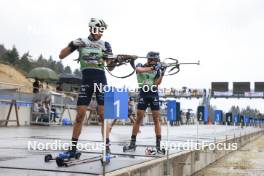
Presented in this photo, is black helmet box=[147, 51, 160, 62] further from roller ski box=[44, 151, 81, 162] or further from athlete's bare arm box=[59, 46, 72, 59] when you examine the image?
roller ski box=[44, 151, 81, 162]

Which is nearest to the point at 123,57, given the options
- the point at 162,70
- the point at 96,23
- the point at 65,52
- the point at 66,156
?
the point at 96,23

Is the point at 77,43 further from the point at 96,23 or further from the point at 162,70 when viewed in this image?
the point at 162,70

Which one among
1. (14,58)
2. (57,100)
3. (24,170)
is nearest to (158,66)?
(24,170)

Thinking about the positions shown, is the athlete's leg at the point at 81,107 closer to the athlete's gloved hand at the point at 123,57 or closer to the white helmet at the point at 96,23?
the athlete's gloved hand at the point at 123,57

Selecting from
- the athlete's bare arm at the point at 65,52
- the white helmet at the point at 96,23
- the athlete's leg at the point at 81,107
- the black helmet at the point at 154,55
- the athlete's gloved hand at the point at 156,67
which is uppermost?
the white helmet at the point at 96,23

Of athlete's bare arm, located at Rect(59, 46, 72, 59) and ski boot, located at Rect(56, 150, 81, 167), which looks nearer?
ski boot, located at Rect(56, 150, 81, 167)

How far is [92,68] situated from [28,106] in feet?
56.3

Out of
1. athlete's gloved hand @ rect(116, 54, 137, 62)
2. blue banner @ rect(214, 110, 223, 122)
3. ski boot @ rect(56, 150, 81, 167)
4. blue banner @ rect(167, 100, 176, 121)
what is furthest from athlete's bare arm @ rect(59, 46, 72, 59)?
blue banner @ rect(214, 110, 223, 122)

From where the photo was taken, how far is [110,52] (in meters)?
7.08

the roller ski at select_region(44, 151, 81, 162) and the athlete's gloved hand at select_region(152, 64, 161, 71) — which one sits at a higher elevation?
the athlete's gloved hand at select_region(152, 64, 161, 71)

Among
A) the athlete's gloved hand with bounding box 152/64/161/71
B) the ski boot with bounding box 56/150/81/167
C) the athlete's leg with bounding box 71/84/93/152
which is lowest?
the ski boot with bounding box 56/150/81/167

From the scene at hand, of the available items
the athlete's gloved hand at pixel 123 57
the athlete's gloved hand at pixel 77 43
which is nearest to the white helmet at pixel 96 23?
the athlete's gloved hand at pixel 77 43

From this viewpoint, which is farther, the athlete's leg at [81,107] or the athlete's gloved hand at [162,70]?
the athlete's gloved hand at [162,70]

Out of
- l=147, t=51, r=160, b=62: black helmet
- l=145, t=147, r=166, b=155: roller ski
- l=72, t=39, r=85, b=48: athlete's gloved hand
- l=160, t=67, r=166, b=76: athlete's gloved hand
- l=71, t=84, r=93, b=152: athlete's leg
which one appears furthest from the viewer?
l=160, t=67, r=166, b=76: athlete's gloved hand
